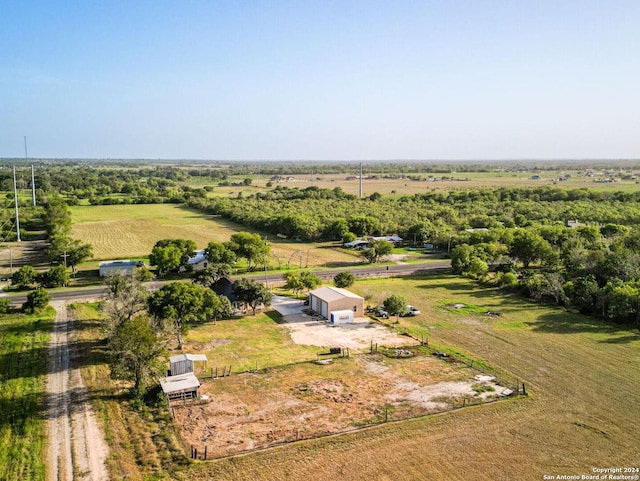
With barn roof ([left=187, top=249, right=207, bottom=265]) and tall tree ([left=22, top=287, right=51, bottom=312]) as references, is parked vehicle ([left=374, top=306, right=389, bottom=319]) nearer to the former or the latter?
barn roof ([left=187, top=249, right=207, bottom=265])

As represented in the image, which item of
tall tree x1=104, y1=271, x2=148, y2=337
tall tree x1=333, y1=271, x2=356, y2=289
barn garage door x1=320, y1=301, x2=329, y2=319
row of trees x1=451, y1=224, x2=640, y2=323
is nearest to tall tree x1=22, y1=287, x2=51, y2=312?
tall tree x1=104, y1=271, x2=148, y2=337

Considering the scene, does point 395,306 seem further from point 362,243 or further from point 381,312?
point 362,243

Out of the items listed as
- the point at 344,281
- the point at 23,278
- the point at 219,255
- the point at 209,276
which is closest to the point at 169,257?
the point at 219,255

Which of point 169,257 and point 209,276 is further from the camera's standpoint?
point 169,257

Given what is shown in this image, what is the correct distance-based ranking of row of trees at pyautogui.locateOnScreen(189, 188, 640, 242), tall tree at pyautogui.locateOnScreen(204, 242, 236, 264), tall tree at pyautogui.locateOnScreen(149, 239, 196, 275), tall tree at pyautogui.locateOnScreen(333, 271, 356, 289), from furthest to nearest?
1. row of trees at pyautogui.locateOnScreen(189, 188, 640, 242)
2. tall tree at pyautogui.locateOnScreen(204, 242, 236, 264)
3. tall tree at pyautogui.locateOnScreen(149, 239, 196, 275)
4. tall tree at pyautogui.locateOnScreen(333, 271, 356, 289)

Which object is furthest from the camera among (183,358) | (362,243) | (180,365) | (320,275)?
(362,243)

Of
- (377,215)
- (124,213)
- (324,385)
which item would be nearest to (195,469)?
(324,385)

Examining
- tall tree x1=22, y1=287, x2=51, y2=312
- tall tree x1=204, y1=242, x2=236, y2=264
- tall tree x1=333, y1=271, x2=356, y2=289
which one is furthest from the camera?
tall tree x1=204, y1=242, x2=236, y2=264

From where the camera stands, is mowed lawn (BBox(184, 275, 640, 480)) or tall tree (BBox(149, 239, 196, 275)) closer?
mowed lawn (BBox(184, 275, 640, 480))
